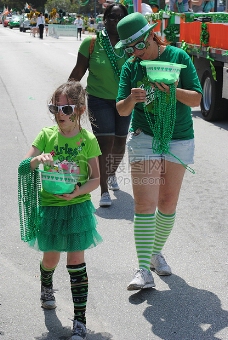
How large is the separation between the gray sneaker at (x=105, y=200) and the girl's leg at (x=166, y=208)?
6.05ft

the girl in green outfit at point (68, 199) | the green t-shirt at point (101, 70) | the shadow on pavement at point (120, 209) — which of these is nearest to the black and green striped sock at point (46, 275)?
the girl in green outfit at point (68, 199)

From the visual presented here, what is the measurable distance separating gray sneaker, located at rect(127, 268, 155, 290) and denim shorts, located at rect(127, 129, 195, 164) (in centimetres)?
75

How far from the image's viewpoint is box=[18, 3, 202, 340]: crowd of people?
3746 millimetres

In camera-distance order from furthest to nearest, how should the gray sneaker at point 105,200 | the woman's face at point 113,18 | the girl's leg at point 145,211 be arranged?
the gray sneaker at point 105,200 < the woman's face at point 113,18 < the girl's leg at point 145,211

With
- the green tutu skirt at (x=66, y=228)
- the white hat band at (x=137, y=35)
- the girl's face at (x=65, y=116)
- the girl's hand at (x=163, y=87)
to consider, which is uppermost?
the white hat band at (x=137, y=35)

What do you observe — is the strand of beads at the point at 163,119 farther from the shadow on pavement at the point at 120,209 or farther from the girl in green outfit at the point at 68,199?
the shadow on pavement at the point at 120,209

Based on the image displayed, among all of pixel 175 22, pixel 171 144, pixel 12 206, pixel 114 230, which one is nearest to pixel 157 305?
pixel 171 144

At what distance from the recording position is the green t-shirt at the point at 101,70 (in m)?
6.23

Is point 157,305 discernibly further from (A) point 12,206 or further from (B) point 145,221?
(A) point 12,206

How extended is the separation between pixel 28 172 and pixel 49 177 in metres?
0.22

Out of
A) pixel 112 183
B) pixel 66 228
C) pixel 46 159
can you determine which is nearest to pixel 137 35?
pixel 46 159

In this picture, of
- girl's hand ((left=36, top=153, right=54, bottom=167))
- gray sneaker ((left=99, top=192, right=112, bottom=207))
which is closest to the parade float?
gray sneaker ((left=99, top=192, right=112, bottom=207))

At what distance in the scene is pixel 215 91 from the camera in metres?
11.3

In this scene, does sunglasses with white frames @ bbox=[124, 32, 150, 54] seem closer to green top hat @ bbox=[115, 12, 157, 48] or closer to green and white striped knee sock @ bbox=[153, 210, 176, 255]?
green top hat @ bbox=[115, 12, 157, 48]
